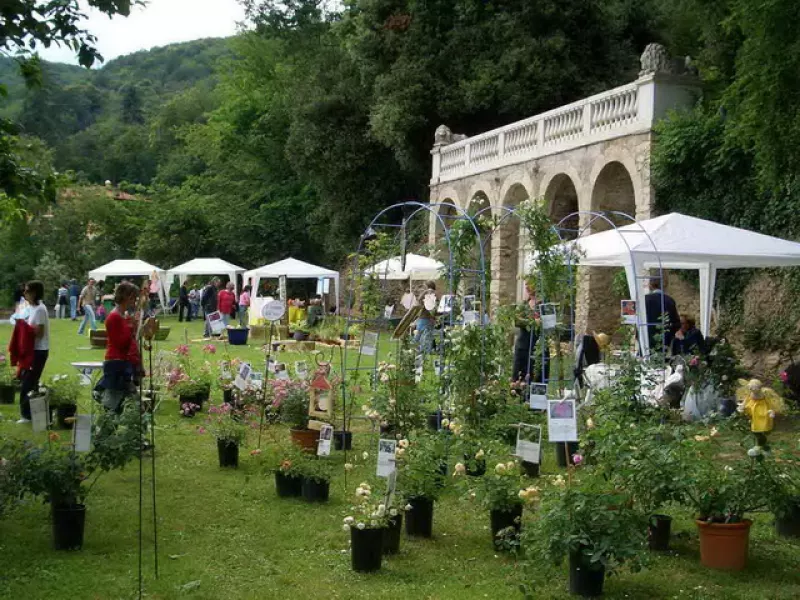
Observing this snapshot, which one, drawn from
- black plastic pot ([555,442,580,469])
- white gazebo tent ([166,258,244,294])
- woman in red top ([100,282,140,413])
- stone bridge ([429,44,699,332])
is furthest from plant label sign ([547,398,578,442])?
white gazebo tent ([166,258,244,294])

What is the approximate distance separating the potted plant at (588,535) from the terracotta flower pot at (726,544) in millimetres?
715

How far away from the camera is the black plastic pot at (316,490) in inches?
276

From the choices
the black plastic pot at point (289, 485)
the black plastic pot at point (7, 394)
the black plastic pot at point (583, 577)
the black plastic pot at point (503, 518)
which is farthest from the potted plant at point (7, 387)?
the black plastic pot at point (583, 577)

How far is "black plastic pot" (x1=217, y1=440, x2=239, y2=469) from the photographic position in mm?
8250

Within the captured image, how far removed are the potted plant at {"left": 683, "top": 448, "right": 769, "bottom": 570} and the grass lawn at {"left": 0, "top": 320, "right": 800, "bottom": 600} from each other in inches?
4.3

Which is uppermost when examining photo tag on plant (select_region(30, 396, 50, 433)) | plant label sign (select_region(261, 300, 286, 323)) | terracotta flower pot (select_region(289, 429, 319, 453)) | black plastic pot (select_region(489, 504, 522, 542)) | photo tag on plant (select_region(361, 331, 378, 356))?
plant label sign (select_region(261, 300, 286, 323))

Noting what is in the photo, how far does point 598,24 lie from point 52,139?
156 feet

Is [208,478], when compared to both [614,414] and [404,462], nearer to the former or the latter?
[404,462]

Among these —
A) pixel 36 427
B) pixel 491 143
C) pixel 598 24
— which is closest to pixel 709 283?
pixel 36 427

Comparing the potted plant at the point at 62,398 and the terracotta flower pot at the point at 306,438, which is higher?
the potted plant at the point at 62,398

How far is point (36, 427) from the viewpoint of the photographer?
5.93m

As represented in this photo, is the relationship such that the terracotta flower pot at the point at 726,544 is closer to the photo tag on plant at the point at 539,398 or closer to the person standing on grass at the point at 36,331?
the photo tag on plant at the point at 539,398

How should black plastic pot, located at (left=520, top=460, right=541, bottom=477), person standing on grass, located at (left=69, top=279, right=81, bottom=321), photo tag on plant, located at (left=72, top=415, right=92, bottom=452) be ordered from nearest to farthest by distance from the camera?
photo tag on plant, located at (left=72, top=415, right=92, bottom=452)
black plastic pot, located at (left=520, top=460, right=541, bottom=477)
person standing on grass, located at (left=69, top=279, right=81, bottom=321)

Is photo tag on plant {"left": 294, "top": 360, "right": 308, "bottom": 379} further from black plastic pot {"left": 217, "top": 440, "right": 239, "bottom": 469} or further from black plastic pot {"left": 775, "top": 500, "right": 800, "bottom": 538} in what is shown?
black plastic pot {"left": 775, "top": 500, "right": 800, "bottom": 538}
